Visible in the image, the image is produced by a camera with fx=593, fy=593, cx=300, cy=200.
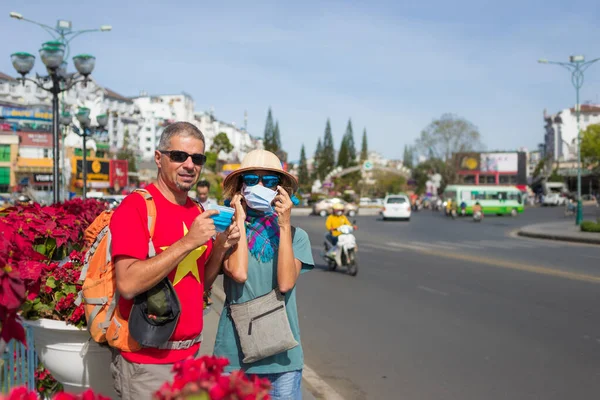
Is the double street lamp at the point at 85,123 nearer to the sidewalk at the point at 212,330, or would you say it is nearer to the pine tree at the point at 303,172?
the sidewalk at the point at 212,330

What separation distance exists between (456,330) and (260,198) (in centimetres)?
524

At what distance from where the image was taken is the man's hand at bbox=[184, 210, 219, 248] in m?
2.39

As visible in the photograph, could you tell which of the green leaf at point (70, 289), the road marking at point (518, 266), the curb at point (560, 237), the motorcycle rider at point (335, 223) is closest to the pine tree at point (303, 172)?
the curb at point (560, 237)

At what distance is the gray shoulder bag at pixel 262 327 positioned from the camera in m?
2.80

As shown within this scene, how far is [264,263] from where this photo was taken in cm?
294

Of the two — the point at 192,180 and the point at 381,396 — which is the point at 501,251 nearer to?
the point at 381,396

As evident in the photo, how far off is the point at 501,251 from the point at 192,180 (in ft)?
55.4

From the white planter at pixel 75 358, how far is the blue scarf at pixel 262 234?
2.84 ft

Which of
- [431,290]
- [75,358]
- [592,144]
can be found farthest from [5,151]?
[75,358]

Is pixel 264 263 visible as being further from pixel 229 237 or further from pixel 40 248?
pixel 40 248

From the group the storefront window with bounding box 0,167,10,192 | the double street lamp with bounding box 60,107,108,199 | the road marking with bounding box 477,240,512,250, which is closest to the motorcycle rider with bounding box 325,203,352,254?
the road marking with bounding box 477,240,512,250

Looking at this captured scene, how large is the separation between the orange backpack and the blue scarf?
583 mm

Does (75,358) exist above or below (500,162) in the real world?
below

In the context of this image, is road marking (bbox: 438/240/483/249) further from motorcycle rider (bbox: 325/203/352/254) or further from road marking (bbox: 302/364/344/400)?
road marking (bbox: 302/364/344/400)
